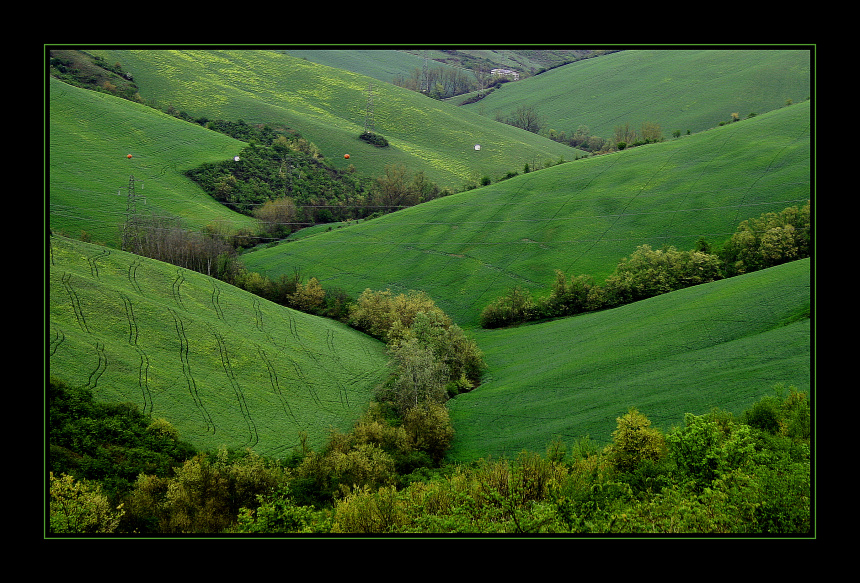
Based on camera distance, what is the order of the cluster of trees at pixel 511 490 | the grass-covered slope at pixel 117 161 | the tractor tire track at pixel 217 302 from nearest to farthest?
the cluster of trees at pixel 511 490 → the tractor tire track at pixel 217 302 → the grass-covered slope at pixel 117 161

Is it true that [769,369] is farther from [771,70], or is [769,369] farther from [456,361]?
[771,70]

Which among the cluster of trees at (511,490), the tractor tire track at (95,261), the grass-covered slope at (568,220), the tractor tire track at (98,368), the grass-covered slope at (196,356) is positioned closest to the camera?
the cluster of trees at (511,490)

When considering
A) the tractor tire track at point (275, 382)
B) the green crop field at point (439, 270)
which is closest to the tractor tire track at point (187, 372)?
the green crop field at point (439, 270)

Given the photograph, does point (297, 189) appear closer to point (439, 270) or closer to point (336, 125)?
point (336, 125)

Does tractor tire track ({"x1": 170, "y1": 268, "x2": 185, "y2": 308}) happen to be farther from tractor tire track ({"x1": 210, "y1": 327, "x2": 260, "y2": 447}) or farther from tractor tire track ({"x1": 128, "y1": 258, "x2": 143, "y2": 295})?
tractor tire track ({"x1": 210, "y1": 327, "x2": 260, "y2": 447})

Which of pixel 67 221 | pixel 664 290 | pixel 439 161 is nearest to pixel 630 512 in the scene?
pixel 664 290

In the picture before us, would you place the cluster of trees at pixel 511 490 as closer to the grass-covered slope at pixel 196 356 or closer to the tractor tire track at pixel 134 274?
the grass-covered slope at pixel 196 356

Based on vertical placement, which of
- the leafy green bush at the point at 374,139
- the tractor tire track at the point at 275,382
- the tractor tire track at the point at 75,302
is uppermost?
the leafy green bush at the point at 374,139
